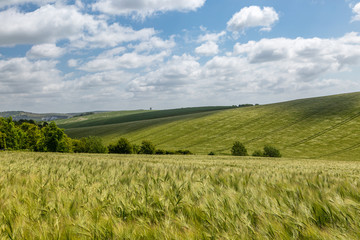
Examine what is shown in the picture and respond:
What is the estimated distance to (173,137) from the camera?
86.4 m

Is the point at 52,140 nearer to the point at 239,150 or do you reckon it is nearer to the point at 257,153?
the point at 239,150

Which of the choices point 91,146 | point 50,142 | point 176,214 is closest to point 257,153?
point 91,146

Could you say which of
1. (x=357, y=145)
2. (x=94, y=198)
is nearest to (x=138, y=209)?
(x=94, y=198)

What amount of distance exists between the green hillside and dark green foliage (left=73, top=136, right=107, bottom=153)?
18926 mm

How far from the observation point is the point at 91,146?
2621 inches

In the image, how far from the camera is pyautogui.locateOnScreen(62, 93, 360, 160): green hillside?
218 ft

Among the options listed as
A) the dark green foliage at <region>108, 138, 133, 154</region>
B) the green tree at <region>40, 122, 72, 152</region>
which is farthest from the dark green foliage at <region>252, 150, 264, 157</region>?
the green tree at <region>40, 122, 72, 152</region>

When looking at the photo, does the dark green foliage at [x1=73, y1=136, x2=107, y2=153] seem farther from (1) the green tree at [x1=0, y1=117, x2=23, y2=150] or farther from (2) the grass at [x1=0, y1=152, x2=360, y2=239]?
(2) the grass at [x1=0, y1=152, x2=360, y2=239]

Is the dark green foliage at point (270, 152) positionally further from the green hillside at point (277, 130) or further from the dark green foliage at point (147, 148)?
the dark green foliage at point (147, 148)

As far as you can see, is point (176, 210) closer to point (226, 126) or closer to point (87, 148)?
point (87, 148)

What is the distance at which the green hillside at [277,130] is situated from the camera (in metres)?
66.4

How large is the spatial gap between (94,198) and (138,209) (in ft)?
2.11

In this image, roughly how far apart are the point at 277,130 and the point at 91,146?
186 feet

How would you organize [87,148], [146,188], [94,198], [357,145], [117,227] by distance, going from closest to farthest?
[117,227], [94,198], [146,188], [357,145], [87,148]
